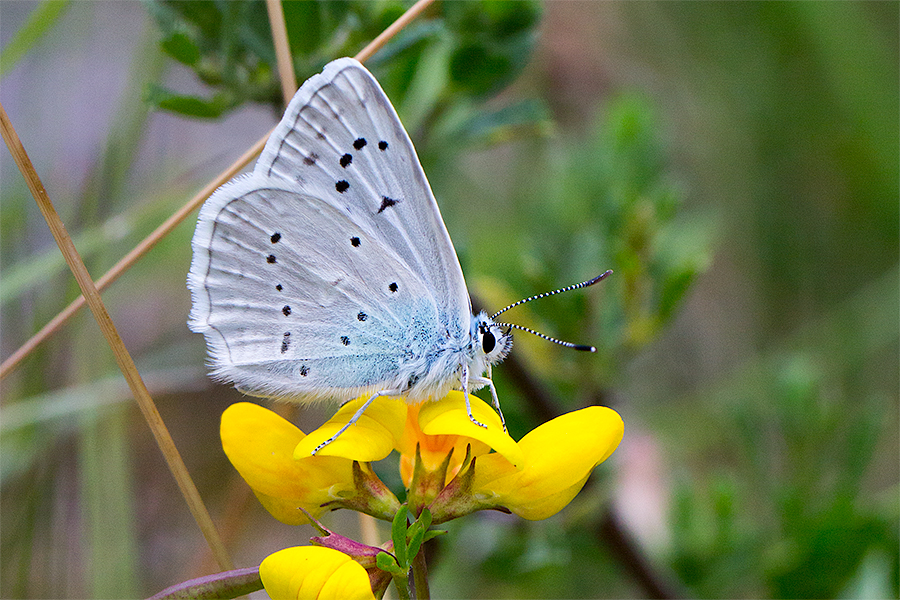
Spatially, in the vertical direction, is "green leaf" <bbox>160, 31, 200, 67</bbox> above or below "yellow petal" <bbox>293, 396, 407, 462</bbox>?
above

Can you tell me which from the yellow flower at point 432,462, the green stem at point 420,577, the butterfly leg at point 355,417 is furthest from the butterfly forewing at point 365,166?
the green stem at point 420,577

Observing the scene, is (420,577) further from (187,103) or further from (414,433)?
(187,103)

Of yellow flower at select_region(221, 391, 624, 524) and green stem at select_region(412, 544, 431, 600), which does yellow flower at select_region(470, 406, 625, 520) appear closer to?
yellow flower at select_region(221, 391, 624, 524)

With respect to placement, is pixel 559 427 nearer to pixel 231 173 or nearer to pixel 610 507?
pixel 231 173

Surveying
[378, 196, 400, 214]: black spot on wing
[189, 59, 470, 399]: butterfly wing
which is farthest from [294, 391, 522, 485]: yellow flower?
[378, 196, 400, 214]: black spot on wing

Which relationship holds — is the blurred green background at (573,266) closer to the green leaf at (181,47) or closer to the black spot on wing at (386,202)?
the green leaf at (181,47)

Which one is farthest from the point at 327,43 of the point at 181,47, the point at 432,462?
the point at 432,462
